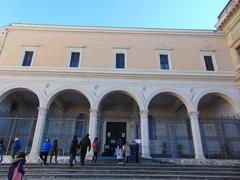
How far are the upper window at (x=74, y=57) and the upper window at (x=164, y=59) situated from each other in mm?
6356

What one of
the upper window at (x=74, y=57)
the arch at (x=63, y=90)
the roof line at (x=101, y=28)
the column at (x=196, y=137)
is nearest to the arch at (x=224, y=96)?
the column at (x=196, y=137)

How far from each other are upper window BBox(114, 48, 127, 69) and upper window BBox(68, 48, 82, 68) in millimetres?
2864

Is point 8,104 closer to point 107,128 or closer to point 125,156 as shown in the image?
point 107,128

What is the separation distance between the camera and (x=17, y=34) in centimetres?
1599

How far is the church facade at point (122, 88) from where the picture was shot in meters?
13.7

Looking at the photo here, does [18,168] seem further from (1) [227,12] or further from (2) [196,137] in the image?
(1) [227,12]

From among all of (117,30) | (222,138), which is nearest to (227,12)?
(117,30)

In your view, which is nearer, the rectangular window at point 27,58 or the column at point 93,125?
the column at point 93,125

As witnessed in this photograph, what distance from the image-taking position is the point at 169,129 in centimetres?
1631

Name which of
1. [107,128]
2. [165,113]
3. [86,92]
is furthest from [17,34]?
[165,113]

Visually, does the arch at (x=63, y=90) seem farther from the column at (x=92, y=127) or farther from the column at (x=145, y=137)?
the column at (x=145, y=137)

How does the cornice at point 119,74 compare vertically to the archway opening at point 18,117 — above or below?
above

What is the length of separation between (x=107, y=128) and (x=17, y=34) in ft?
35.8

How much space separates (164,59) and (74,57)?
7283mm
